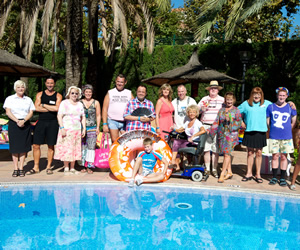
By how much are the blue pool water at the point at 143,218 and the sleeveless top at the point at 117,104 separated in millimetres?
1358

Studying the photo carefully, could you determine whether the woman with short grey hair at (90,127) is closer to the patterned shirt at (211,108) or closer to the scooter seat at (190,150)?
the scooter seat at (190,150)

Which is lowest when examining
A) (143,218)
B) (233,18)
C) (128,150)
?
(143,218)

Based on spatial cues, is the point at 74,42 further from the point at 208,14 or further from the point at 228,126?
the point at 228,126

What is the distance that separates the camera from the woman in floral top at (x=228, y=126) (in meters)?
5.26

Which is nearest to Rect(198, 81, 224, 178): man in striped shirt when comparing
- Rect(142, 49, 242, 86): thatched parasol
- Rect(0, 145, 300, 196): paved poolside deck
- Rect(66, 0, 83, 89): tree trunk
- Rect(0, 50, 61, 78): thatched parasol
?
Rect(0, 145, 300, 196): paved poolside deck

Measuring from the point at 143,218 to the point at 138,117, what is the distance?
6.69ft

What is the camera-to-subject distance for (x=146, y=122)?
5617mm

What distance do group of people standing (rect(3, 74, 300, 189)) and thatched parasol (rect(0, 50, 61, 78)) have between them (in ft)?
7.72

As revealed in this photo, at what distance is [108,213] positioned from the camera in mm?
4094

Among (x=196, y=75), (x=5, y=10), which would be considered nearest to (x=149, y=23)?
(x=196, y=75)

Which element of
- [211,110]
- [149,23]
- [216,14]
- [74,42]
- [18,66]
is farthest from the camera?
[149,23]

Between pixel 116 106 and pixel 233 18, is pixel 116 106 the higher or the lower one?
the lower one

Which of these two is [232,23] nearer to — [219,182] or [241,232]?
[219,182]

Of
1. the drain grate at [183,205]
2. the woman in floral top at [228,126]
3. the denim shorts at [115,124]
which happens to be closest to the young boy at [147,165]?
the denim shorts at [115,124]
